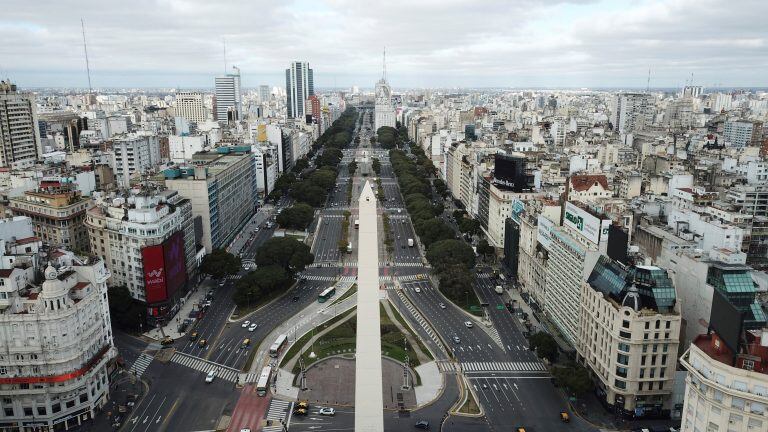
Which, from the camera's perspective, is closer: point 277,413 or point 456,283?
point 277,413

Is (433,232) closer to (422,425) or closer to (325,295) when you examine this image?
(325,295)

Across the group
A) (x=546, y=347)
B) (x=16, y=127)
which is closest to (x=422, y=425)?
(x=546, y=347)

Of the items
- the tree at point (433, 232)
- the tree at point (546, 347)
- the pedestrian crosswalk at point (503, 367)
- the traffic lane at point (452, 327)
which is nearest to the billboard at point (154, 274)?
the traffic lane at point (452, 327)

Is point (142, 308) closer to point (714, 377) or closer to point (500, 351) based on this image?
point (500, 351)

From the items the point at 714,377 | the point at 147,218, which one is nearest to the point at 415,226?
the point at 147,218

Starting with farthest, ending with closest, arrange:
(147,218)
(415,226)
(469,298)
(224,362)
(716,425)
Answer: (415,226)
(469,298)
(147,218)
(224,362)
(716,425)
